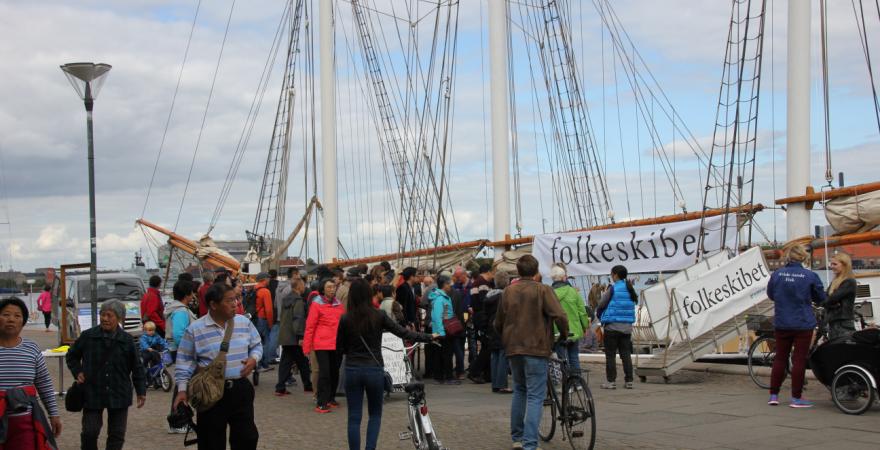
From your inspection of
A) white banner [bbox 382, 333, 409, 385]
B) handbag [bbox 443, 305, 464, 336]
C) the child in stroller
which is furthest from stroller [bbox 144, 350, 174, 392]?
handbag [bbox 443, 305, 464, 336]

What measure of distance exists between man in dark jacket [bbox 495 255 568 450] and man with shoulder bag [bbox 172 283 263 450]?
8.42 feet

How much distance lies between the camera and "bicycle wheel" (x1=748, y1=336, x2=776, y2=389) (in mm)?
12531

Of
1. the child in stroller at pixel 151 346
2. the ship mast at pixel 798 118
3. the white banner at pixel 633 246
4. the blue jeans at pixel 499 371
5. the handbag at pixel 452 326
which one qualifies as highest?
the ship mast at pixel 798 118

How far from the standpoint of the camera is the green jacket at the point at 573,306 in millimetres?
12320

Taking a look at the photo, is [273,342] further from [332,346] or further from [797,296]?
[797,296]

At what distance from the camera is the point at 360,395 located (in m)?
8.20

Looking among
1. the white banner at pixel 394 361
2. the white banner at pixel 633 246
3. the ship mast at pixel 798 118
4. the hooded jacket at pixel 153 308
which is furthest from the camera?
the hooded jacket at pixel 153 308

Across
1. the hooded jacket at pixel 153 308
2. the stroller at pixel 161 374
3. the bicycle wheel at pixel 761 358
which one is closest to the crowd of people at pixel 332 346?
the stroller at pixel 161 374

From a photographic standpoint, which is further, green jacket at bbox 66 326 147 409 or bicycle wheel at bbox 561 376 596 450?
bicycle wheel at bbox 561 376 596 450

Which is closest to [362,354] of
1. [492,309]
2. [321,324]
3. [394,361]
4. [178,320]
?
[321,324]

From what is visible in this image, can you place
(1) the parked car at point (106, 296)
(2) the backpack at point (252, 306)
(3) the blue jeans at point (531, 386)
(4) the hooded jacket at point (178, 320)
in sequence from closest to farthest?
(3) the blue jeans at point (531, 386)
(4) the hooded jacket at point (178, 320)
(2) the backpack at point (252, 306)
(1) the parked car at point (106, 296)

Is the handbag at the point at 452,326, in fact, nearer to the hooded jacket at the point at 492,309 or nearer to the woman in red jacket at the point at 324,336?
the hooded jacket at the point at 492,309

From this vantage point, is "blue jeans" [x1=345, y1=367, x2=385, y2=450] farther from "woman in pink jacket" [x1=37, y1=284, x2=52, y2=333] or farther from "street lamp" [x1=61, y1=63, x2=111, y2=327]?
"woman in pink jacket" [x1=37, y1=284, x2=52, y2=333]

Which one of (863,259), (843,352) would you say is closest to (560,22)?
(863,259)
